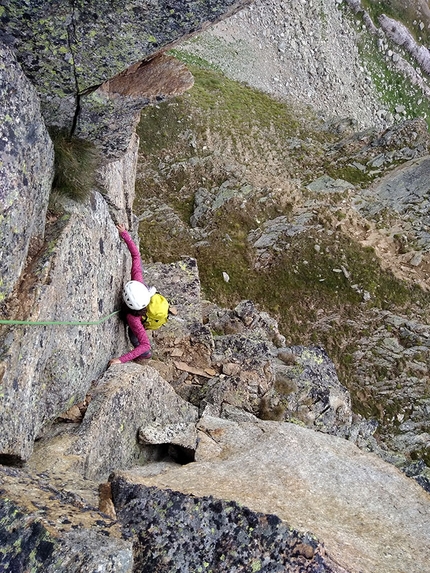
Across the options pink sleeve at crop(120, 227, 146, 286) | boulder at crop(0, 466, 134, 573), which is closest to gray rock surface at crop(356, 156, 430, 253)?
pink sleeve at crop(120, 227, 146, 286)

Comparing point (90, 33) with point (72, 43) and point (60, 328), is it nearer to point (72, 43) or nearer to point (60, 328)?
point (72, 43)

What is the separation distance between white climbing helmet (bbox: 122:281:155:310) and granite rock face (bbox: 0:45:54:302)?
3991 mm

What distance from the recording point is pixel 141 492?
696 cm

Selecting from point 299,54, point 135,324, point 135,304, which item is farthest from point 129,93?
point 299,54

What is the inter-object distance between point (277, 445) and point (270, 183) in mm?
22711

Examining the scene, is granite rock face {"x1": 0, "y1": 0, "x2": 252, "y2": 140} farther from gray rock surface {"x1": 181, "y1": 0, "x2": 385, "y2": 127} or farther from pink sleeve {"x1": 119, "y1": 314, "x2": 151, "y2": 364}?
gray rock surface {"x1": 181, "y1": 0, "x2": 385, "y2": 127}

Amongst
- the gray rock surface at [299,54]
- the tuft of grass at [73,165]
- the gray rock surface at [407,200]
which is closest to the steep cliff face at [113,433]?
the tuft of grass at [73,165]

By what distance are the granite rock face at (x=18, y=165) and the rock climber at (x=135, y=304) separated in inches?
159

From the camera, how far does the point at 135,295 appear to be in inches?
481

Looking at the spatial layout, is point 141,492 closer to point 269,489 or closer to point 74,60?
point 269,489

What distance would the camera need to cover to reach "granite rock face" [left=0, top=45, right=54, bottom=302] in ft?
23.0

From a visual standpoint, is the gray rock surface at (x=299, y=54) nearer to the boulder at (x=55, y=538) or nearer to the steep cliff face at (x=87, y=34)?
the steep cliff face at (x=87, y=34)

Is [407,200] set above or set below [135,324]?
below

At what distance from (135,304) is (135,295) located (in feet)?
0.80
